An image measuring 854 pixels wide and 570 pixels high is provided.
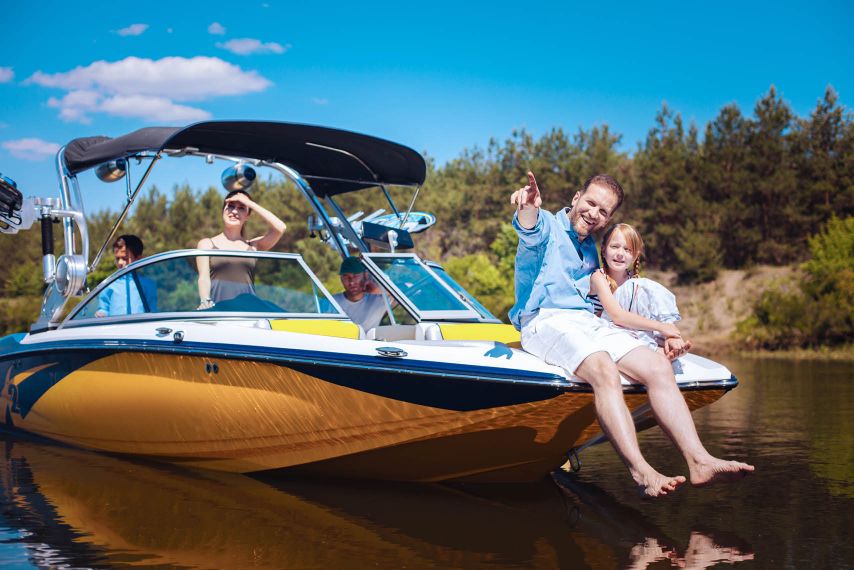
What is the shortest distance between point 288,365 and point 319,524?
0.91 meters

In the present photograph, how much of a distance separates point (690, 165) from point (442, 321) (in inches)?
1140

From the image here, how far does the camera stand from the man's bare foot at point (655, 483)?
142 inches

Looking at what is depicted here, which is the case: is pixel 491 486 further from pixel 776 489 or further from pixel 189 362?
pixel 189 362

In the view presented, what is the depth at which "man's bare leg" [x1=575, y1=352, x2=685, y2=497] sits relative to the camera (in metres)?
3.67

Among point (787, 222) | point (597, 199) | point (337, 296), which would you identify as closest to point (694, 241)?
point (787, 222)

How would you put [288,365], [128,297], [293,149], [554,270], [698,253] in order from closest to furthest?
[554,270] → [288,365] → [128,297] → [293,149] → [698,253]

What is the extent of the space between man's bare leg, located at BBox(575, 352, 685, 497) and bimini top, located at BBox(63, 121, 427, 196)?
3333 millimetres

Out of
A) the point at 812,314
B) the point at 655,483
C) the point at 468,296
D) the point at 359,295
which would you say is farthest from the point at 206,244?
the point at 812,314

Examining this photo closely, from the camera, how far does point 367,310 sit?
6.71 metres

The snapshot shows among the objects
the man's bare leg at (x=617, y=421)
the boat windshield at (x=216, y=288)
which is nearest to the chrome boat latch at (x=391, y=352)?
the man's bare leg at (x=617, y=421)

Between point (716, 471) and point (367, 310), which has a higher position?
point (367, 310)

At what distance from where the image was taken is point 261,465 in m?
5.21

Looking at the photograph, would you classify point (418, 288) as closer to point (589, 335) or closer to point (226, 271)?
point (226, 271)

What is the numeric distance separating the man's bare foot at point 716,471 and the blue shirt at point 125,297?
3.51 meters
